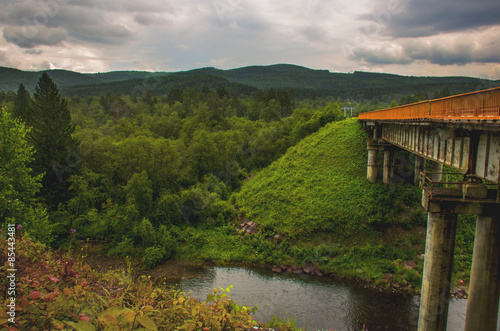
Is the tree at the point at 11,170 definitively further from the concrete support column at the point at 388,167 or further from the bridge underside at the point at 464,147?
the concrete support column at the point at 388,167

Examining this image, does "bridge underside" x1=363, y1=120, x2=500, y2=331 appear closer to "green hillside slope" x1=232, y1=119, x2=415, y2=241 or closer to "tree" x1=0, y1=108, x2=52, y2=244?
"green hillside slope" x1=232, y1=119, x2=415, y2=241

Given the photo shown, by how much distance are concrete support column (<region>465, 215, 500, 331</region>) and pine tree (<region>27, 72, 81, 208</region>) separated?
3622 cm

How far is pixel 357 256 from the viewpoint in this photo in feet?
85.1

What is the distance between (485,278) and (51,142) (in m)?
39.3

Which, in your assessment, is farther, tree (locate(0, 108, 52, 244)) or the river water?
tree (locate(0, 108, 52, 244))

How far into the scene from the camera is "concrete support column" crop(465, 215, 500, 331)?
13.8 m

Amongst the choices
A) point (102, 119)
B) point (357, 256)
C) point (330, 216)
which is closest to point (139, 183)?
point (330, 216)

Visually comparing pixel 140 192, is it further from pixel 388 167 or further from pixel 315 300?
pixel 388 167

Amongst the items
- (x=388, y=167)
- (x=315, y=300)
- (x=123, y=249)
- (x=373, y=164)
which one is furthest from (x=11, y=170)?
(x=388, y=167)

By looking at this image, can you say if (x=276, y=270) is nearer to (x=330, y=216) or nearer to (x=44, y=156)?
(x=330, y=216)

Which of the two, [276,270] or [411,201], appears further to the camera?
[411,201]

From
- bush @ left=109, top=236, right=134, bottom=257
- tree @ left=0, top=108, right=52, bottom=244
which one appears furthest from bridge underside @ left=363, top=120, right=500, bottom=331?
bush @ left=109, top=236, right=134, bottom=257

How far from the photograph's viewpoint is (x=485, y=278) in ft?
45.6

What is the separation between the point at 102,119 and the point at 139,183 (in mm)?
57093
